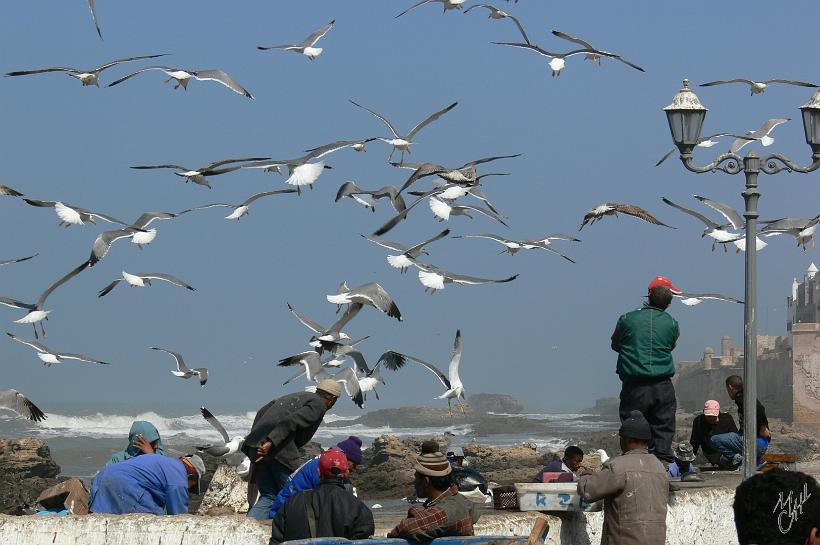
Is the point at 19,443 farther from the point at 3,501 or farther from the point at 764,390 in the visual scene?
the point at 764,390

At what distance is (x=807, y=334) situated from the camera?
59156 mm

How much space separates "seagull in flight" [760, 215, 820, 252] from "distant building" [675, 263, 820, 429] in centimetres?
4289

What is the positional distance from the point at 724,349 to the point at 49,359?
77.3m

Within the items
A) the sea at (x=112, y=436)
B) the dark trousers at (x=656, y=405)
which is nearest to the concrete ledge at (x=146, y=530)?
the dark trousers at (x=656, y=405)

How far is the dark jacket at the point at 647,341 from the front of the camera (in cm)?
775

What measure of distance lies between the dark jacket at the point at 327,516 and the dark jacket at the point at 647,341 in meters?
2.38

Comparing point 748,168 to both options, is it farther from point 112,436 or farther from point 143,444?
point 112,436

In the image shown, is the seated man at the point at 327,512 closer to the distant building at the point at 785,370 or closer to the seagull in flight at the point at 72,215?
the seagull in flight at the point at 72,215

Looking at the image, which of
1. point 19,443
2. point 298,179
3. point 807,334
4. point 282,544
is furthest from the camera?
point 807,334

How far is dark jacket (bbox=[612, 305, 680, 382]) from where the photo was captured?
25.4ft

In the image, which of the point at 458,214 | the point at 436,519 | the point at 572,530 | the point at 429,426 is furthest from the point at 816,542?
the point at 429,426

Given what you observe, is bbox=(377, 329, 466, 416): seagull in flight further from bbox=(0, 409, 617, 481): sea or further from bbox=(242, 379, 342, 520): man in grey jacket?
bbox=(0, 409, 617, 481): sea

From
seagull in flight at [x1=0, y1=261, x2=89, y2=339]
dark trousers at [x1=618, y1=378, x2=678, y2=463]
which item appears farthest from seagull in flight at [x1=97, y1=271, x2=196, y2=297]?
dark trousers at [x1=618, y1=378, x2=678, y2=463]

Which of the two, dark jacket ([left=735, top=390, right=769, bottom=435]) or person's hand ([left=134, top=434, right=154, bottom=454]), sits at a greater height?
dark jacket ([left=735, top=390, right=769, bottom=435])
